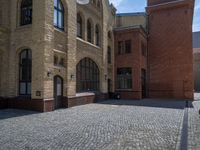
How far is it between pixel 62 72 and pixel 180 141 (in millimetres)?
10190

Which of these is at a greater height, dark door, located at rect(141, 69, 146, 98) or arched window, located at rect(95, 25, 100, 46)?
arched window, located at rect(95, 25, 100, 46)

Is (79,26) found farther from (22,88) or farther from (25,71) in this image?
(22,88)

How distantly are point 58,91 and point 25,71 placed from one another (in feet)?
8.73

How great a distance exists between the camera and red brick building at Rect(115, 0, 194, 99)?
78.2 feet

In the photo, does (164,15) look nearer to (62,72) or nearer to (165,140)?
(62,72)

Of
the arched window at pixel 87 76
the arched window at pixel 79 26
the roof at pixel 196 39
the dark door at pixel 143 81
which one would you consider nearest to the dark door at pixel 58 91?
the arched window at pixel 87 76

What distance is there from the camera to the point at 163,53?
25.5 m

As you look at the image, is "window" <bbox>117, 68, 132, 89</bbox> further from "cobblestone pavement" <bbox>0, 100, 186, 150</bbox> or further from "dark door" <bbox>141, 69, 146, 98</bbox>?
"cobblestone pavement" <bbox>0, 100, 186, 150</bbox>

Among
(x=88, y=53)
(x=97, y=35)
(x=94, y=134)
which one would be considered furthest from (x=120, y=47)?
(x=94, y=134)

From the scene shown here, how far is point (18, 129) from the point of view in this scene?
856 centimetres

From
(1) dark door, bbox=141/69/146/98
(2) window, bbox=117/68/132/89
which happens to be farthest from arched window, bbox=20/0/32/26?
(1) dark door, bbox=141/69/146/98

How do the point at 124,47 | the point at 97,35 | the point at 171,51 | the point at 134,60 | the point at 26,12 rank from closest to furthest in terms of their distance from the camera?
1. the point at 26,12
2. the point at 97,35
3. the point at 134,60
4. the point at 124,47
5. the point at 171,51

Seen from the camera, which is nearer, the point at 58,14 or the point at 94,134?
the point at 94,134

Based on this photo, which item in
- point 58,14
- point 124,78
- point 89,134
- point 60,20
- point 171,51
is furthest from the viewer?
point 171,51
